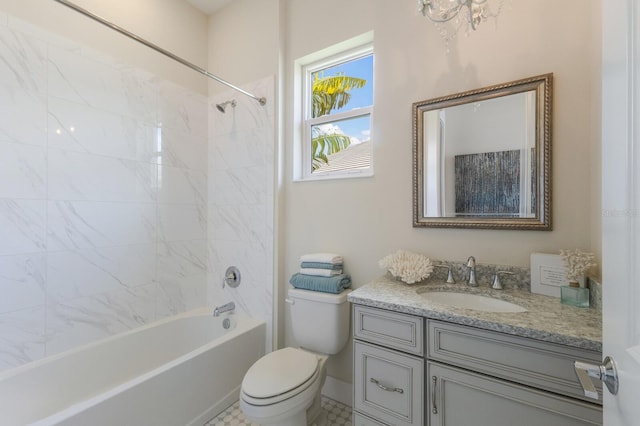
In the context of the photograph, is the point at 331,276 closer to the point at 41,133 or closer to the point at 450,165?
the point at 450,165

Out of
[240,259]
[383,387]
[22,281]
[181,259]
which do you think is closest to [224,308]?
[240,259]

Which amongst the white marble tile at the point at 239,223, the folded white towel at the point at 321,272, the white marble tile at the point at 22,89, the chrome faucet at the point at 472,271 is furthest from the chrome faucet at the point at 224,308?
the chrome faucet at the point at 472,271

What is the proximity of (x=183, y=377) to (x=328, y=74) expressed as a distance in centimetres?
219

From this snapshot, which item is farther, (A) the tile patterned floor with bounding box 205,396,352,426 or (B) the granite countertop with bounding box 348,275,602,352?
(A) the tile patterned floor with bounding box 205,396,352,426

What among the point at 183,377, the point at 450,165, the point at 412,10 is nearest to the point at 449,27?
the point at 412,10

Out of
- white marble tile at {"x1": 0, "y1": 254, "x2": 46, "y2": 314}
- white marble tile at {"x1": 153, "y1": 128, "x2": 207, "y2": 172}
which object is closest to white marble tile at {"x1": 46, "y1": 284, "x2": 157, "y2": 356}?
white marble tile at {"x1": 0, "y1": 254, "x2": 46, "y2": 314}

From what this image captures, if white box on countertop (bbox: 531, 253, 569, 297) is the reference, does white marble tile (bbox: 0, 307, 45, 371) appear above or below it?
below

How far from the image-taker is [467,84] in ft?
4.78

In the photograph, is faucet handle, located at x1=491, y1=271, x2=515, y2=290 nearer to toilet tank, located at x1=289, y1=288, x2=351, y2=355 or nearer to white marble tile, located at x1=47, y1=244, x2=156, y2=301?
toilet tank, located at x1=289, y1=288, x2=351, y2=355

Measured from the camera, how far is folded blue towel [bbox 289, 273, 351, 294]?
1.67m

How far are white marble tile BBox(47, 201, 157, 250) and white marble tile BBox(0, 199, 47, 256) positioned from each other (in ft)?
0.13

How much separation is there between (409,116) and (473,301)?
105cm

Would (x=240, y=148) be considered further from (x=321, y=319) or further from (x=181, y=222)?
(x=321, y=319)

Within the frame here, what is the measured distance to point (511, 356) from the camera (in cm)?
92
